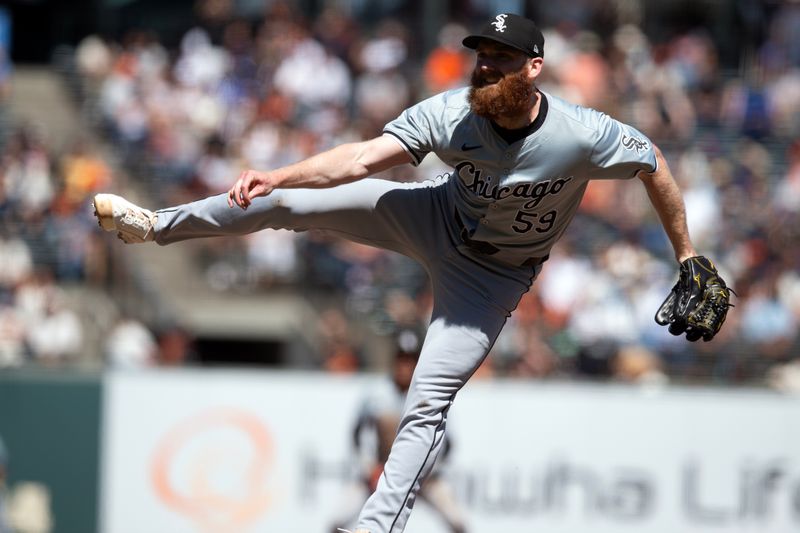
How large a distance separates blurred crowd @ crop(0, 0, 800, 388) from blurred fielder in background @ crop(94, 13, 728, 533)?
6067 mm

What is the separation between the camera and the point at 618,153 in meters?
6.18

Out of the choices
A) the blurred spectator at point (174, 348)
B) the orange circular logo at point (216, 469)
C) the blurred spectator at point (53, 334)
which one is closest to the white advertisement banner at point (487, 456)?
the orange circular logo at point (216, 469)

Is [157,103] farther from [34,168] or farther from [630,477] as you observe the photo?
[630,477]

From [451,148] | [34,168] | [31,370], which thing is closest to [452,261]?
[451,148]

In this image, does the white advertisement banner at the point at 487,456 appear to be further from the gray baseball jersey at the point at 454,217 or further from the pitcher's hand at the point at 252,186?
the pitcher's hand at the point at 252,186

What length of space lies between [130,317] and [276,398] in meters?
2.65

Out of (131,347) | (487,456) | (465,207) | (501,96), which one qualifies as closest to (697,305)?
(465,207)

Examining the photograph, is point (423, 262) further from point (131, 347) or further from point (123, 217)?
point (131, 347)

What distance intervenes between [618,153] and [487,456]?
627 cm

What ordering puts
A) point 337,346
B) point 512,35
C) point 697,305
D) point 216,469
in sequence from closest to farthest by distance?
point 512,35 < point 697,305 < point 216,469 < point 337,346

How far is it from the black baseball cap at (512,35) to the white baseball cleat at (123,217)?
6.13ft

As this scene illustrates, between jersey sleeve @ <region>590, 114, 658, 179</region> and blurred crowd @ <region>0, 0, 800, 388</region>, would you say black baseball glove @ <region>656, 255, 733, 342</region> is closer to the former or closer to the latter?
jersey sleeve @ <region>590, 114, 658, 179</region>

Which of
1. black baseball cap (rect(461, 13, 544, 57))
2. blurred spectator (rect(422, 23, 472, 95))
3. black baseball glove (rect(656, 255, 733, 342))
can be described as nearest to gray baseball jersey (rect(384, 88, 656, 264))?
black baseball cap (rect(461, 13, 544, 57))

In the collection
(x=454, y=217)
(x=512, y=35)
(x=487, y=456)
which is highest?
(x=512, y=35)
